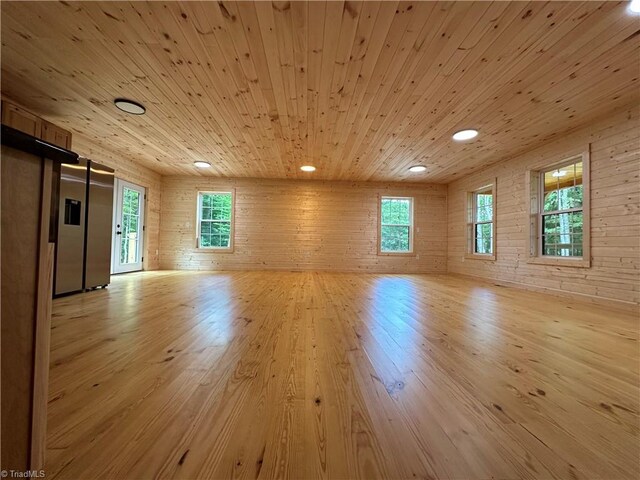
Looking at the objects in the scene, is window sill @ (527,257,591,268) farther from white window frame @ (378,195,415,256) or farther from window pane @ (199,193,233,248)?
window pane @ (199,193,233,248)

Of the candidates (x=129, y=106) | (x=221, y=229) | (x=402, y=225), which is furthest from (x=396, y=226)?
(x=129, y=106)

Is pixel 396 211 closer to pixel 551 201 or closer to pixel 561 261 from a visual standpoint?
pixel 551 201

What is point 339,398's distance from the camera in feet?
3.97

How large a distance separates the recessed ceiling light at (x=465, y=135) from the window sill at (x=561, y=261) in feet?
7.39

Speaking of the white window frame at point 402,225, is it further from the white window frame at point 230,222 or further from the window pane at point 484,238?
the white window frame at point 230,222

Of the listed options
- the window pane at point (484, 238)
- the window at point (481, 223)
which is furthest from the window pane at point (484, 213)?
the window pane at point (484, 238)

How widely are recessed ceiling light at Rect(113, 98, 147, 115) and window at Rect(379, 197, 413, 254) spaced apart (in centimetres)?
561

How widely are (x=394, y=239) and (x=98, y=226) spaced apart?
6.36 metres

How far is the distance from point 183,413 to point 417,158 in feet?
17.4

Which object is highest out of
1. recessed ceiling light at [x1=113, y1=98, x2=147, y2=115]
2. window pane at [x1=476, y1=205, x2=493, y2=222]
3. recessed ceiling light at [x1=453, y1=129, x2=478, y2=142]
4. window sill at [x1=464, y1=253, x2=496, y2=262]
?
recessed ceiling light at [x1=453, y1=129, x2=478, y2=142]

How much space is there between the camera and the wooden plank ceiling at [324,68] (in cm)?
197

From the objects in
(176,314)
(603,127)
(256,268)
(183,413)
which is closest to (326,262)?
(256,268)

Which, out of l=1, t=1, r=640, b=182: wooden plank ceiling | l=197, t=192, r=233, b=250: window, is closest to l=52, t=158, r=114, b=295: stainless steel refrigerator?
l=1, t=1, r=640, b=182: wooden plank ceiling

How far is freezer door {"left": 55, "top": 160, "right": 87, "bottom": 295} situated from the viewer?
136 inches
